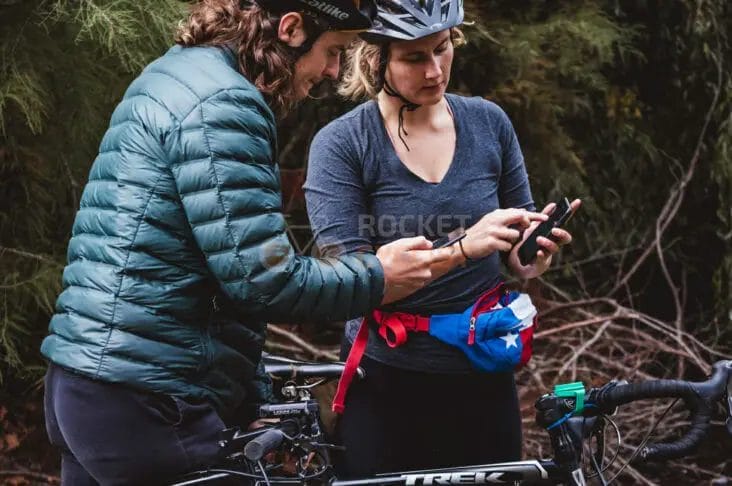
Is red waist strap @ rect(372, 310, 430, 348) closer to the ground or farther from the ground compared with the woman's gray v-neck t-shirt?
closer to the ground

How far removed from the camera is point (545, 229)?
245 centimetres

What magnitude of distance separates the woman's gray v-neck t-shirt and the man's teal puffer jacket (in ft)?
1.73

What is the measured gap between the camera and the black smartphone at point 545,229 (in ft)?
7.84

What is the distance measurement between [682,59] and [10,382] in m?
3.93

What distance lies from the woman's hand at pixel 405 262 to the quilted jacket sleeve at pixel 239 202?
0.23 meters

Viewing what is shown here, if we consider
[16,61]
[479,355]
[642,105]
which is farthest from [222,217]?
[642,105]

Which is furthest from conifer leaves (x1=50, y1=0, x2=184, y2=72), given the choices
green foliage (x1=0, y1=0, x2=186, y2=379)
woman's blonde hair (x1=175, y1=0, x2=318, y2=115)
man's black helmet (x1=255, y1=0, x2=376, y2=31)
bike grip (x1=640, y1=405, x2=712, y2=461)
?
bike grip (x1=640, y1=405, x2=712, y2=461)

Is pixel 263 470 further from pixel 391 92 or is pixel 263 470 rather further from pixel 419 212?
pixel 391 92

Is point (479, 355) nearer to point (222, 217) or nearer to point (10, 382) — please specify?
point (222, 217)

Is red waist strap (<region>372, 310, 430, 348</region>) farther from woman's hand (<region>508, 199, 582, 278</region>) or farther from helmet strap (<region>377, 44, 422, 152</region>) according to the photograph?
helmet strap (<region>377, 44, 422, 152</region>)

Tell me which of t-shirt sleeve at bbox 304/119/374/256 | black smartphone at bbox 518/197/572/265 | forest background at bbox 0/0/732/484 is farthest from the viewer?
forest background at bbox 0/0/732/484

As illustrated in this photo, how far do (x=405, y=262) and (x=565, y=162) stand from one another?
3038 mm

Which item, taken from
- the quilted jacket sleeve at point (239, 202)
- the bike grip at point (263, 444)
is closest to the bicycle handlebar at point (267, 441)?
the bike grip at point (263, 444)

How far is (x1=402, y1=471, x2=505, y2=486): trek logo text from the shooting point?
2.44 meters
